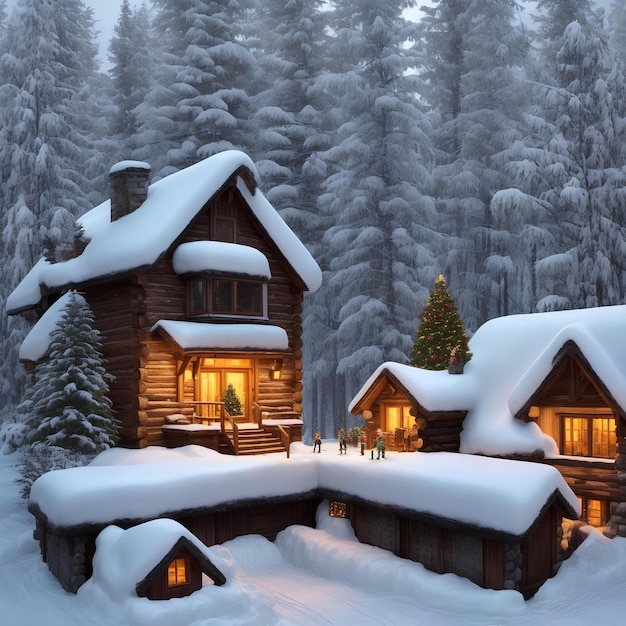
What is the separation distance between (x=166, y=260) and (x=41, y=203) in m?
15.1

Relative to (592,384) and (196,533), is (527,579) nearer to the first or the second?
(592,384)

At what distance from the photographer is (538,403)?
18.8 metres

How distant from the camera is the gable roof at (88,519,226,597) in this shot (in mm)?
13820

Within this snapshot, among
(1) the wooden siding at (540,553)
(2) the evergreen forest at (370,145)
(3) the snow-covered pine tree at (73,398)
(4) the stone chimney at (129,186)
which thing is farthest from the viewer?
(2) the evergreen forest at (370,145)

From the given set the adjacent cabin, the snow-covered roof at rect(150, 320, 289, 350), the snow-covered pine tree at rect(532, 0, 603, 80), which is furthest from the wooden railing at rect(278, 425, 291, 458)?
the snow-covered pine tree at rect(532, 0, 603, 80)

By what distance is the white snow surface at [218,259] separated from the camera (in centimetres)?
2145

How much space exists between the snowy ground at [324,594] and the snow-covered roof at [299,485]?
1394mm

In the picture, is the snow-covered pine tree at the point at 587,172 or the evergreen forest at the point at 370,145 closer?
the snow-covered pine tree at the point at 587,172

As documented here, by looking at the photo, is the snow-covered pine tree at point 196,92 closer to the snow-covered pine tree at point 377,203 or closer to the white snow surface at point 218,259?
the snow-covered pine tree at point 377,203

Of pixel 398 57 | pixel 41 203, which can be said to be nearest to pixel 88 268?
pixel 41 203

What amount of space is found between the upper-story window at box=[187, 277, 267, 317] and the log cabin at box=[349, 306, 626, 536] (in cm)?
449

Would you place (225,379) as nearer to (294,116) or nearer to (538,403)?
(538,403)

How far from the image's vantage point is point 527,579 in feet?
50.9

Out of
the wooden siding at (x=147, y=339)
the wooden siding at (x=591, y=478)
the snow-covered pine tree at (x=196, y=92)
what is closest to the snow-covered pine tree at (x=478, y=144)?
the snow-covered pine tree at (x=196, y=92)
